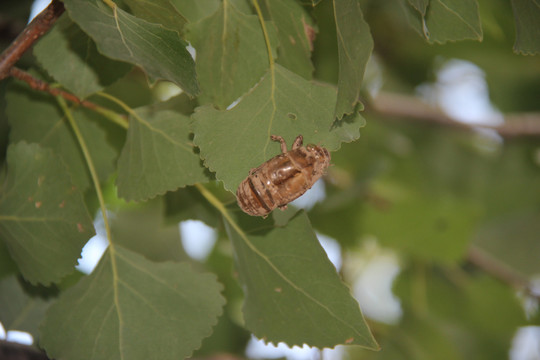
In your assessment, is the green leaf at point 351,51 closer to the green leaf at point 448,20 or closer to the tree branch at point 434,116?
the green leaf at point 448,20

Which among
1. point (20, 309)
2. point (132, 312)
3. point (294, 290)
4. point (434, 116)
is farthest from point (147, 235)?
point (434, 116)

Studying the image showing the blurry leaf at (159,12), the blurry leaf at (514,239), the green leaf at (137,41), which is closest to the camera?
the green leaf at (137,41)

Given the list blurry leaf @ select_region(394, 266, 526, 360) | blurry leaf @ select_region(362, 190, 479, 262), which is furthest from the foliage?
blurry leaf @ select_region(394, 266, 526, 360)

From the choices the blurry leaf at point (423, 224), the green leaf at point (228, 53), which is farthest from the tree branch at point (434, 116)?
the green leaf at point (228, 53)

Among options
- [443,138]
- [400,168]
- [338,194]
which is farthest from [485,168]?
[338,194]

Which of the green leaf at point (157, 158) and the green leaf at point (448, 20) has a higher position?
the green leaf at point (157, 158)

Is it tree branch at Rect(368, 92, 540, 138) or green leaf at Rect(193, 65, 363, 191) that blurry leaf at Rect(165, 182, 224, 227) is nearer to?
green leaf at Rect(193, 65, 363, 191)

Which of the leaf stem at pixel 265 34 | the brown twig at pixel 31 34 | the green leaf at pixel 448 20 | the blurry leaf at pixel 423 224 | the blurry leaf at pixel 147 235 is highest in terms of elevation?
the brown twig at pixel 31 34

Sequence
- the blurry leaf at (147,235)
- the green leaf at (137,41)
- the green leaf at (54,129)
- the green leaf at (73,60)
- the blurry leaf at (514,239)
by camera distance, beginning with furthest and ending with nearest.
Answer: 1. the blurry leaf at (514,239)
2. the blurry leaf at (147,235)
3. the green leaf at (54,129)
4. the green leaf at (73,60)
5. the green leaf at (137,41)
